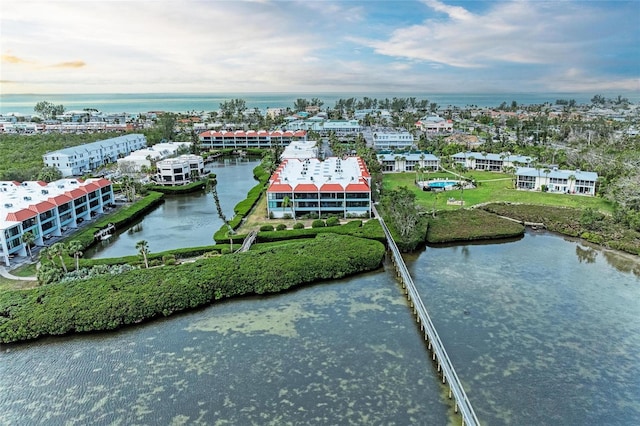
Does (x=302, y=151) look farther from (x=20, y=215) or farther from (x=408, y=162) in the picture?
(x=20, y=215)

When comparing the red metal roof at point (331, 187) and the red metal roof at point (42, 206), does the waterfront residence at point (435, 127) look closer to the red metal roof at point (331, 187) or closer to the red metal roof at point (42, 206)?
→ the red metal roof at point (331, 187)

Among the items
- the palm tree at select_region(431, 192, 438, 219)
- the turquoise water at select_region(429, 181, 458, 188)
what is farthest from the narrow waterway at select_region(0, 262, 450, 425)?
the turquoise water at select_region(429, 181, 458, 188)

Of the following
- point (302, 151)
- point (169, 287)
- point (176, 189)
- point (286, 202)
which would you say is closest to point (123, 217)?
point (176, 189)

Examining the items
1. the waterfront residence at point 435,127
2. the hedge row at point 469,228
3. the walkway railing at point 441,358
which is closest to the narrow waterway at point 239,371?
the walkway railing at point 441,358

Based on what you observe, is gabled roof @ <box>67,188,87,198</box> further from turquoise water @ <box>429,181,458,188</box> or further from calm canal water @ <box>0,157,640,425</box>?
turquoise water @ <box>429,181,458,188</box>

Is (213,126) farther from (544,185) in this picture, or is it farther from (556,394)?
(556,394)
